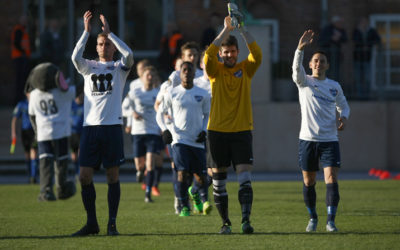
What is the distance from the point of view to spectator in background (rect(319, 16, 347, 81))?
72.4ft

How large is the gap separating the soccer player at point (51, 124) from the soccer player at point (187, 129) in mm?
2966

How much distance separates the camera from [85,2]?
26.6m

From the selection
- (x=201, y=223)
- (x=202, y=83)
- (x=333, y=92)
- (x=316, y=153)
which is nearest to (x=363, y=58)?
(x=202, y=83)

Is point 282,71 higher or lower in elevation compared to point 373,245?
higher

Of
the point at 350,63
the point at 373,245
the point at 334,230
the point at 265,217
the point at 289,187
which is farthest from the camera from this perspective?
the point at 350,63

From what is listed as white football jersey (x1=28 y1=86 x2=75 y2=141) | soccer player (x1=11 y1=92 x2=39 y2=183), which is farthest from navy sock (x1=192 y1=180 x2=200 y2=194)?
soccer player (x1=11 y1=92 x2=39 y2=183)

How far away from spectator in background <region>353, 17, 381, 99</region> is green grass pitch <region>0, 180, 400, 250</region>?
20.4 ft

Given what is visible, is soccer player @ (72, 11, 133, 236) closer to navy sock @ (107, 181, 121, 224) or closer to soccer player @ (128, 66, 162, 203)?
navy sock @ (107, 181, 121, 224)

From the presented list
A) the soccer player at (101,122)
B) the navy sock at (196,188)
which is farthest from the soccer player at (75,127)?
the soccer player at (101,122)

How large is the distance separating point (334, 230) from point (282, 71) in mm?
12739

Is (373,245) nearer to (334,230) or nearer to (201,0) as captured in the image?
(334,230)

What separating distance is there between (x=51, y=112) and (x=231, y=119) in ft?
18.1

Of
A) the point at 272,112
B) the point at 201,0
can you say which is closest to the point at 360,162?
the point at 272,112

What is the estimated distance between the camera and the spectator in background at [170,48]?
22688 mm
